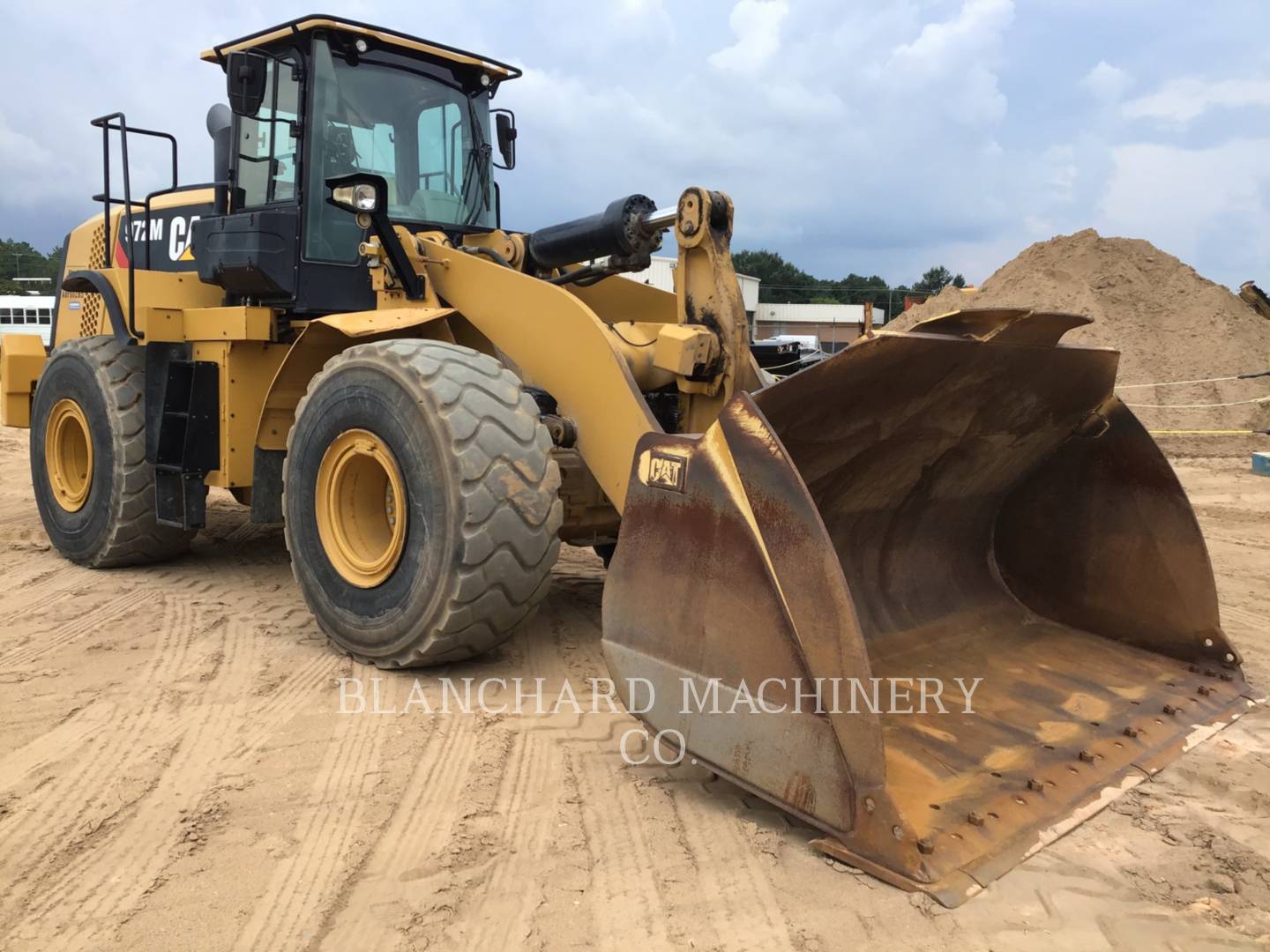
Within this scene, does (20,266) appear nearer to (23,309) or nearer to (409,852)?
(23,309)

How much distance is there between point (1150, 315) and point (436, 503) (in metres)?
15.2

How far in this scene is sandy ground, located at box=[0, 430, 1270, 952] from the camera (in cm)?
232

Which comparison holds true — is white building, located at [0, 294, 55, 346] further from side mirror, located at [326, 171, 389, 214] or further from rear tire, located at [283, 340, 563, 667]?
rear tire, located at [283, 340, 563, 667]

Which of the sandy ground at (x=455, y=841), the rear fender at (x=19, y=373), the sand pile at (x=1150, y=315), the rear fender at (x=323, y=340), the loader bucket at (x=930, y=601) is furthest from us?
the sand pile at (x=1150, y=315)

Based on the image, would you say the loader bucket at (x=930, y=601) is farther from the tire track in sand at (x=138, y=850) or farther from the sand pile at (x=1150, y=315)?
the sand pile at (x=1150, y=315)

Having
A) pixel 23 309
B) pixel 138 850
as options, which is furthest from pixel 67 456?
pixel 23 309

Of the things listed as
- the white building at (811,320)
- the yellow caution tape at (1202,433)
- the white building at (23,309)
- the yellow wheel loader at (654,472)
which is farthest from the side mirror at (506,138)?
the white building at (23,309)

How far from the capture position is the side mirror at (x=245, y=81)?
4.71 m

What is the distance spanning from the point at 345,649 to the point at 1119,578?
10.3 feet

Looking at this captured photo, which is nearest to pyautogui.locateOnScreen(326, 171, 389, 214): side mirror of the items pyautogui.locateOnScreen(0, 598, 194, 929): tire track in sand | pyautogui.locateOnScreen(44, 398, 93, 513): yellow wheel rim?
pyautogui.locateOnScreen(0, 598, 194, 929): tire track in sand

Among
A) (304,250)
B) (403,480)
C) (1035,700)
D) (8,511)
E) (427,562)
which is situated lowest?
(8,511)

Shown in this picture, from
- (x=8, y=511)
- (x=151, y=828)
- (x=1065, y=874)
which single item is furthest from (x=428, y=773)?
(x=8, y=511)

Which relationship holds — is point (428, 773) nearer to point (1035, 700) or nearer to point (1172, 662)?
point (1035, 700)

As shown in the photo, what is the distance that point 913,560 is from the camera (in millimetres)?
4199
